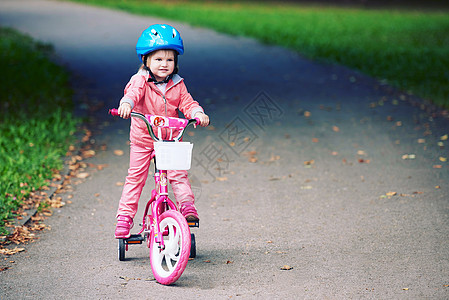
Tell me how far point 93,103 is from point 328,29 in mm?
12143

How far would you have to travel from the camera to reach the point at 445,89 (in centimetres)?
1192

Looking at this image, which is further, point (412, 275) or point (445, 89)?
point (445, 89)

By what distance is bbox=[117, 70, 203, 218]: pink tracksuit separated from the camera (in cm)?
449

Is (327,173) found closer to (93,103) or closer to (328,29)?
(93,103)

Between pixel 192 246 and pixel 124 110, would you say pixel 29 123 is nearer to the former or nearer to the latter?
pixel 192 246

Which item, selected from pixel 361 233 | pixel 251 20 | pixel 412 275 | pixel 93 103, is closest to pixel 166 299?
pixel 412 275

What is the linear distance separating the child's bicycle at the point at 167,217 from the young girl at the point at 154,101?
6.5 inches

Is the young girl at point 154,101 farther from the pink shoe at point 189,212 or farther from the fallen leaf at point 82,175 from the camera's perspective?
the fallen leaf at point 82,175

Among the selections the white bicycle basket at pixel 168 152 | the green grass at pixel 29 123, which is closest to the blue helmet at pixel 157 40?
the white bicycle basket at pixel 168 152

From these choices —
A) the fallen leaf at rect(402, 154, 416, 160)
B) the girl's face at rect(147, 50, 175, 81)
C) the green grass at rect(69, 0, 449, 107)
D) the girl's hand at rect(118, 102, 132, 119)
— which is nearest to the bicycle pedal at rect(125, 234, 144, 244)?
the girl's hand at rect(118, 102, 132, 119)

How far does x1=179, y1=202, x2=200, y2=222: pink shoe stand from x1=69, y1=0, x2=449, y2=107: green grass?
7296mm

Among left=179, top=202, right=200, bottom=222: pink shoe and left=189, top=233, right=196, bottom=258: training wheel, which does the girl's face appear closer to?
left=179, top=202, right=200, bottom=222: pink shoe

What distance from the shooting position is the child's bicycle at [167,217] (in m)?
4.06

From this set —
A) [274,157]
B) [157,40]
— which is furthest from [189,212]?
[274,157]
